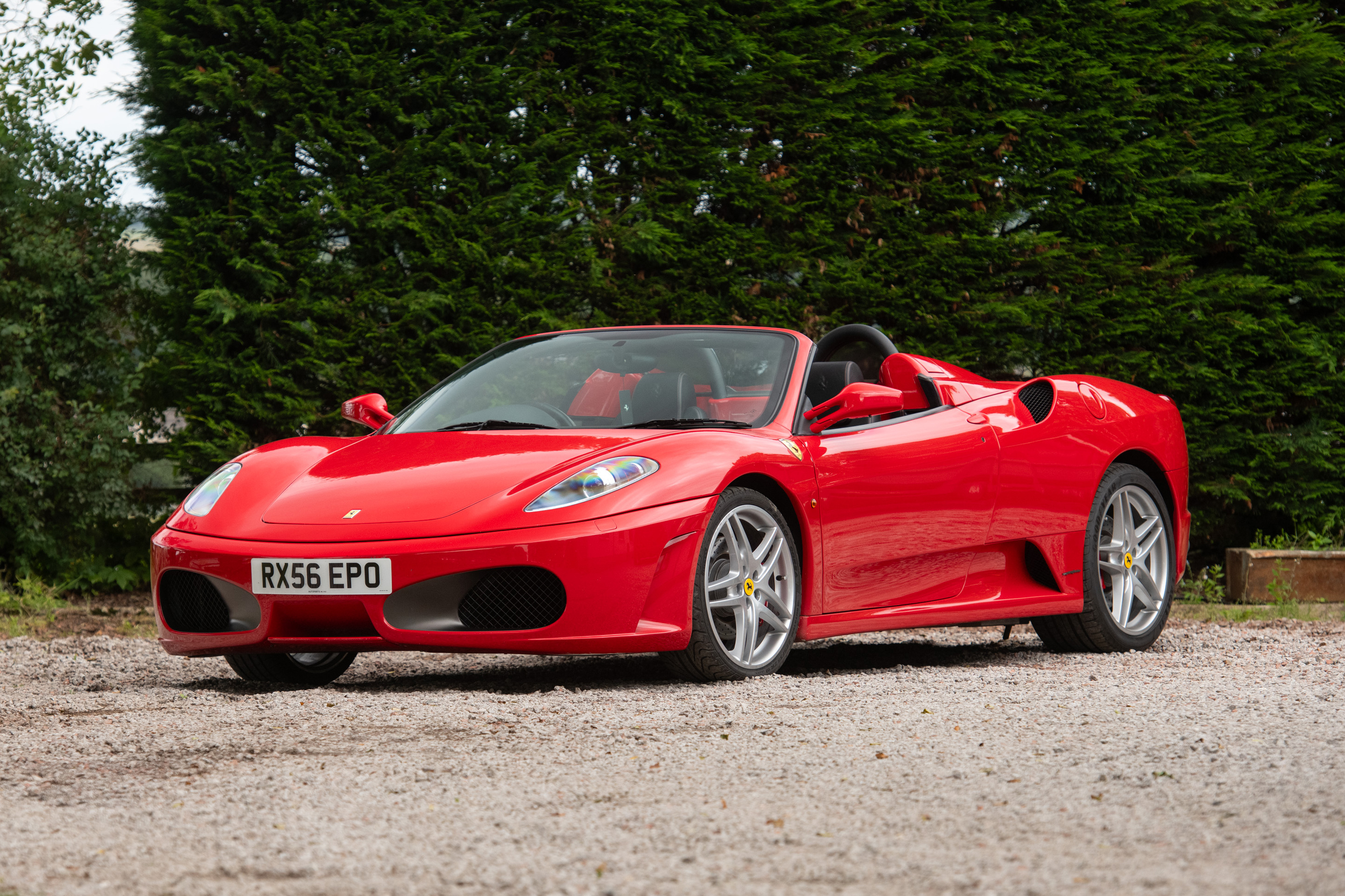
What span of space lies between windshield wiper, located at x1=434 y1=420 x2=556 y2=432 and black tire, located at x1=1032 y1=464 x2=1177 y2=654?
94.1 inches

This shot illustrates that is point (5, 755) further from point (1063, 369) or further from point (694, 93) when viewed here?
point (1063, 369)

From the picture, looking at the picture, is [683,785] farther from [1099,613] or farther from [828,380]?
[1099,613]

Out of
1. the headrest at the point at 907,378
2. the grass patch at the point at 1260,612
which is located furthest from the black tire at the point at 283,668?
the grass patch at the point at 1260,612

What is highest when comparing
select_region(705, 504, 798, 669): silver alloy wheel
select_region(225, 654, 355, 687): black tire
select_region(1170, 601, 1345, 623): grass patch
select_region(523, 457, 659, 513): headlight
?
select_region(523, 457, 659, 513): headlight

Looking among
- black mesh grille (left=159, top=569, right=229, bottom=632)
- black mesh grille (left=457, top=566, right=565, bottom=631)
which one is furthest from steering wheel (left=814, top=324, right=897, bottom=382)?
black mesh grille (left=159, top=569, right=229, bottom=632)

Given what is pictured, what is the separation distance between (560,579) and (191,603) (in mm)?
1355

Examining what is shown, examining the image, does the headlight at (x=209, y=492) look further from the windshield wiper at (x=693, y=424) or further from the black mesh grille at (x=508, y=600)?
the windshield wiper at (x=693, y=424)

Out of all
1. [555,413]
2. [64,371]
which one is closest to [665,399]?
[555,413]

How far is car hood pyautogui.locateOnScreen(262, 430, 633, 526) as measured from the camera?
463 cm

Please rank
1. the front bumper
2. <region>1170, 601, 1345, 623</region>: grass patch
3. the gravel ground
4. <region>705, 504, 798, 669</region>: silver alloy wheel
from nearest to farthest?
the gravel ground
the front bumper
<region>705, 504, 798, 669</region>: silver alloy wheel
<region>1170, 601, 1345, 623</region>: grass patch

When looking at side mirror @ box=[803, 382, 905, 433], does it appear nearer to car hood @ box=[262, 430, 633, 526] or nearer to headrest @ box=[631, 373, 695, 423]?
headrest @ box=[631, 373, 695, 423]

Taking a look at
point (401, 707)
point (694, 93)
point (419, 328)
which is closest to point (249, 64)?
point (419, 328)

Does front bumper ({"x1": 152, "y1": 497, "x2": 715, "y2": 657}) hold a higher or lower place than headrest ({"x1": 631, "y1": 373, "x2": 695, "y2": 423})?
lower

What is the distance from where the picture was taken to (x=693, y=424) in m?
5.24
